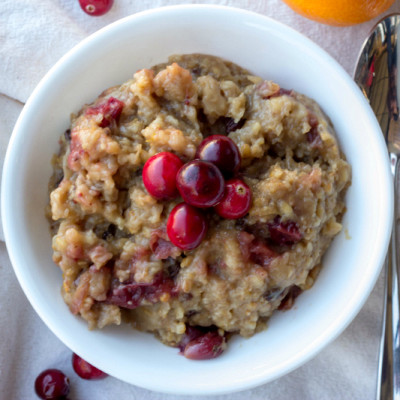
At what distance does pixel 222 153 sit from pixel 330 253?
2.49 ft

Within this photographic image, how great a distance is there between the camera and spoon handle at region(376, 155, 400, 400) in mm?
2691

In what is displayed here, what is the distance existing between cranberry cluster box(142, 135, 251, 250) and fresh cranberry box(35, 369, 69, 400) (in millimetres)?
1309

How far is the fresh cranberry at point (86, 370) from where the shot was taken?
9.21 feet

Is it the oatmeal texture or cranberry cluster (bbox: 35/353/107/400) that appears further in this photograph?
cranberry cluster (bbox: 35/353/107/400)

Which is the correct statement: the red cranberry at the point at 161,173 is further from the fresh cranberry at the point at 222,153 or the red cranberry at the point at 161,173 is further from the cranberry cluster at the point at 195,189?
the fresh cranberry at the point at 222,153

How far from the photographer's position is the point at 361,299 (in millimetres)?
2148

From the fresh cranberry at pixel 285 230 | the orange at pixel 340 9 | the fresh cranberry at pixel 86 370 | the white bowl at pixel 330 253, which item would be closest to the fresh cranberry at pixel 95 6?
the white bowl at pixel 330 253

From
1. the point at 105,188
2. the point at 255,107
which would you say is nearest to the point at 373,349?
the point at 255,107

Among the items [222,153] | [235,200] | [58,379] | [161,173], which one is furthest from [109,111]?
[58,379]

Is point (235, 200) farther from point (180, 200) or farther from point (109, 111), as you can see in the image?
point (109, 111)

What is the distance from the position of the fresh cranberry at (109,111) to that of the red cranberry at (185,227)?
0.44 meters

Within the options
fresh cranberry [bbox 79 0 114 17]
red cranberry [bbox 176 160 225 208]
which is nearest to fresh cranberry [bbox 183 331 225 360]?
red cranberry [bbox 176 160 225 208]

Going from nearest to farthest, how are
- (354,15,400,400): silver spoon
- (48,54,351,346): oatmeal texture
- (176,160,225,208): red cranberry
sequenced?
(176,160,225,208): red cranberry < (48,54,351,346): oatmeal texture < (354,15,400,400): silver spoon

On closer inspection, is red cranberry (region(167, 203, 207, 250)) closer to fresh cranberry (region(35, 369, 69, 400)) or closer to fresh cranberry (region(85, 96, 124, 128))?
fresh cranberry (region(85, 96, 124, 128))
